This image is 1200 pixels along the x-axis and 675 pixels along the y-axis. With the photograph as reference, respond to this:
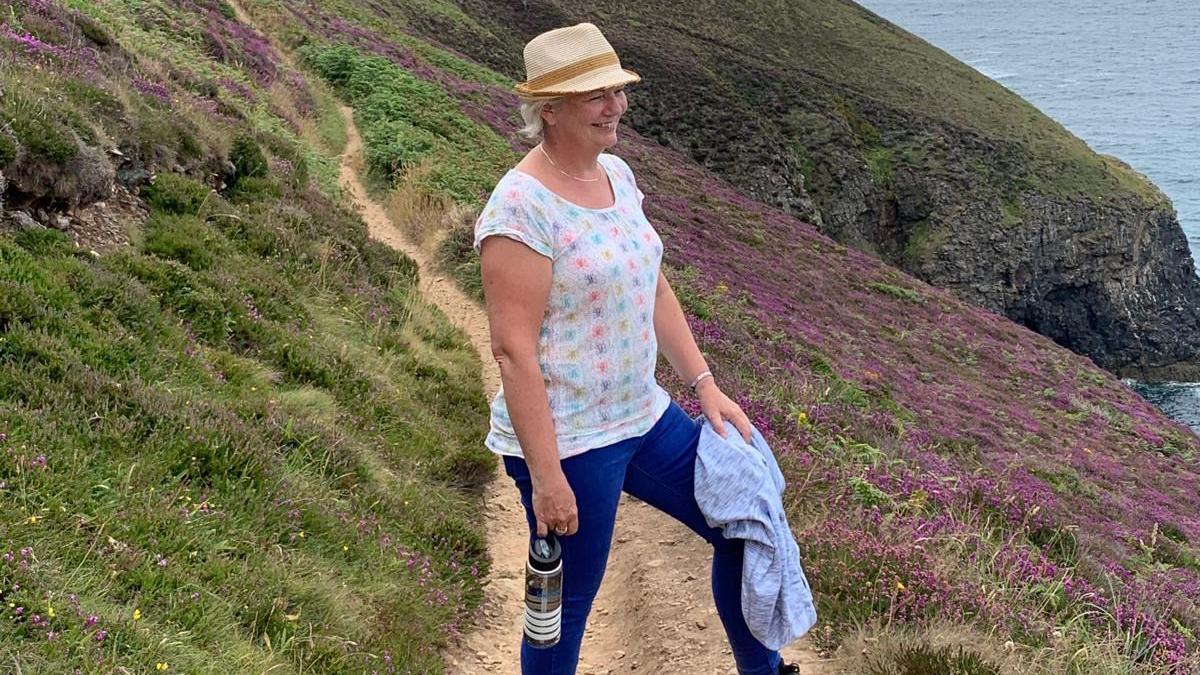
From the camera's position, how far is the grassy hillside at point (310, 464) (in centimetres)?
355

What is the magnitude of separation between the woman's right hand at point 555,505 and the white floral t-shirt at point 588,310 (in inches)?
5.0

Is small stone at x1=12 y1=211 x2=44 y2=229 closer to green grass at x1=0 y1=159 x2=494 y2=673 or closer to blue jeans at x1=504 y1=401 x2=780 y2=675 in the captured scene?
green grass at x1=0 y1=159 x2=494 y2=673

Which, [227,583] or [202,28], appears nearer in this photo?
[227,583]

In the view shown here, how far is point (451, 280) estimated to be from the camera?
1162 cm

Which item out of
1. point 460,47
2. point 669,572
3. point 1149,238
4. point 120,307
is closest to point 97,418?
point 120,307

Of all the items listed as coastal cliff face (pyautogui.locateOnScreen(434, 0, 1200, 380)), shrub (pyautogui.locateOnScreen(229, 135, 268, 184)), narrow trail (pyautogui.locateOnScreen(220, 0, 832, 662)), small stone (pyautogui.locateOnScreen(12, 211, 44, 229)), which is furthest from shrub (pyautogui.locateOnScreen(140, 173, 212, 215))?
coastal cliff face (pyautogui.locateOnScreen(434, 0, 1200, 380))

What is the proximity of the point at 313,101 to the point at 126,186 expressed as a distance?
1282cm

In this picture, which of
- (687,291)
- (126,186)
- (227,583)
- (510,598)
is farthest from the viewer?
(687,291)

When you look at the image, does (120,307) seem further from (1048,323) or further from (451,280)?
(1048,323)

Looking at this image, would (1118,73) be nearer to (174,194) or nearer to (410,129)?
(410,129)

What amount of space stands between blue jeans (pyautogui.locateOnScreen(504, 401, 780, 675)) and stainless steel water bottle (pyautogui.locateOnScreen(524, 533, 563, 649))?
0.25ft

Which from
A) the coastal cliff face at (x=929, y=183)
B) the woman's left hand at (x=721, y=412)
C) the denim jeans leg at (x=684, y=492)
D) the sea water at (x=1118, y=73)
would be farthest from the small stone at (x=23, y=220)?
the sea water at (x=1118, y=73)

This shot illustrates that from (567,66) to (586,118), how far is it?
0.61ft

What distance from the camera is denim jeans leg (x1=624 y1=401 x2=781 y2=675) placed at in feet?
10.9
